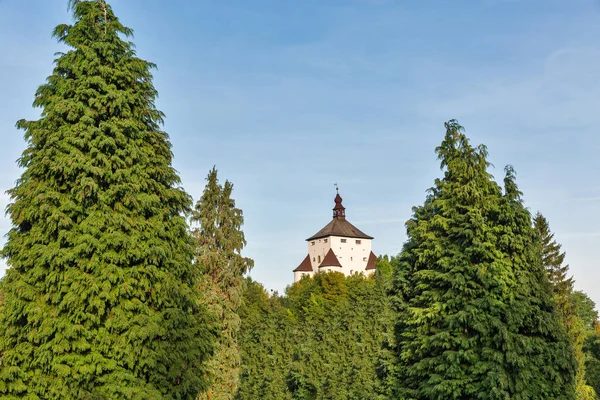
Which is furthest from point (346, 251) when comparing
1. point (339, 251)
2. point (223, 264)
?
point (223, 264)

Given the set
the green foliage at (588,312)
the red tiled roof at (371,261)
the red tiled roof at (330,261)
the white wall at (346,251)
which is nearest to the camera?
the green foliage at (588,312)

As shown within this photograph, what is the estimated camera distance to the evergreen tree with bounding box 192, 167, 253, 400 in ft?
102

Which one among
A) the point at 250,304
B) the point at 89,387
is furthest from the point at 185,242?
the point at 250,304

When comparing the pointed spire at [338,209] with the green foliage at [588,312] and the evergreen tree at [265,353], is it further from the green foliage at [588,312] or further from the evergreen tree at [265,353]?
the evergreen tree at [265,353]

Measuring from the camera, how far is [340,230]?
123500mm

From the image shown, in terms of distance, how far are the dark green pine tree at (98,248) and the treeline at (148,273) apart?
0.13ft

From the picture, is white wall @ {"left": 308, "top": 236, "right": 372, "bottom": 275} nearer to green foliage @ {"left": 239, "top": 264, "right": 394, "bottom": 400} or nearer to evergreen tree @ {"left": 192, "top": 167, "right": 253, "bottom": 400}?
green foliage @ {"left": 239, "top": 264, "right": 394, "bottom": 400}

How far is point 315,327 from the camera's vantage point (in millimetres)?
48000

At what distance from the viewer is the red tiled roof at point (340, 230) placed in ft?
403

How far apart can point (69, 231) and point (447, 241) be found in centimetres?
1215

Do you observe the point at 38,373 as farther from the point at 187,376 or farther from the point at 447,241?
the point at 447,241

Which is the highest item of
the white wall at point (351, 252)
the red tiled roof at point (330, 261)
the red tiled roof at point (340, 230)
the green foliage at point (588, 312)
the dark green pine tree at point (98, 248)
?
the red tiled roof at point (340, 230)

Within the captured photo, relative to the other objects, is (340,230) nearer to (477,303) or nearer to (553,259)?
(553,259)

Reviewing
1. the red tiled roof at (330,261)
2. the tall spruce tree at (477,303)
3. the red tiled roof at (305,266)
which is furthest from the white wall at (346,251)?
the tall spruce tree at (477,303)
